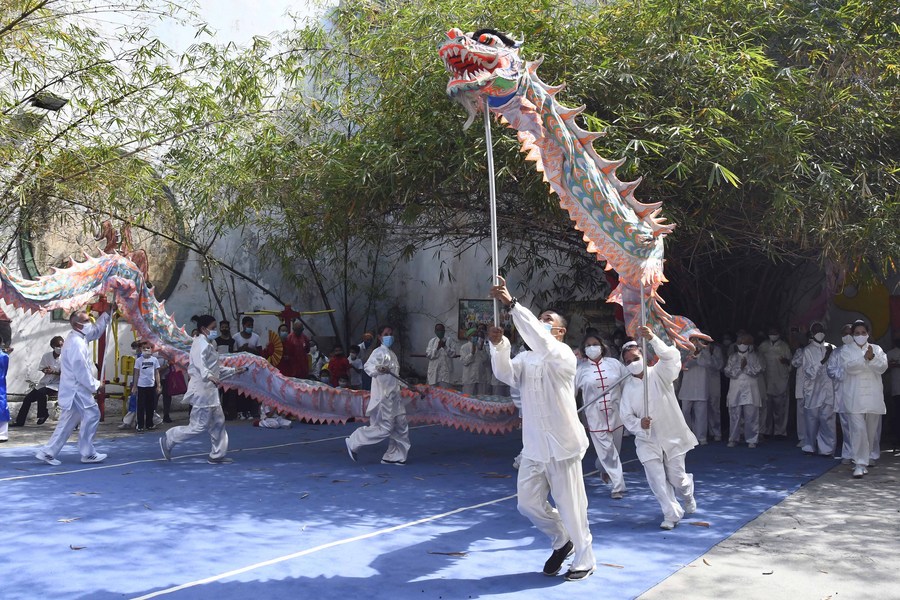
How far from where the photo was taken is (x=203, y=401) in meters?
8.80

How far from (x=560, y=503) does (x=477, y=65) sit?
3164 mm

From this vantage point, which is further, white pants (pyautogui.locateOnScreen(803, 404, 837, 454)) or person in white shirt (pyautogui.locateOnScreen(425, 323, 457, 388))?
person in white shirt (pyautogui.locateOnScreen(425, 323, 457, 388))

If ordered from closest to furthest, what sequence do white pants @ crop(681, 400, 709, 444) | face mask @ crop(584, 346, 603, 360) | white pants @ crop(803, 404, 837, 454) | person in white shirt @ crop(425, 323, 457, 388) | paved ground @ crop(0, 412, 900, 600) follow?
paved ground @ crop(0, 412, 900, 600), face mask @ crop(584, 346, 603, 360), white pants @ crop(803, 404, 837, 454), white pants @ crop(681, 400, 709, 444), person in white shirt @ crop(425, 323, 457, 388)

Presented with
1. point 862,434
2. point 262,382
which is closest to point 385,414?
point 262,382

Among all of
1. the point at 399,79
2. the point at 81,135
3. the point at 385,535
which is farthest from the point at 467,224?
the point at 385,535

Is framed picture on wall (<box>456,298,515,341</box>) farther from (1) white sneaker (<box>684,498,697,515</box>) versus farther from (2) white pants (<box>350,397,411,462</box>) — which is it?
(1) white sneaker (<box>684,498,697,515</box>)

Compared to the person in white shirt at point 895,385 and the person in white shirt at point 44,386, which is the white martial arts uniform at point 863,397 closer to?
the person in white shirt at point 895,385

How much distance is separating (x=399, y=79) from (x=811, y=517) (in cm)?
577

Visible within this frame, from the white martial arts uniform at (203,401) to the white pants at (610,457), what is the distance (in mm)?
3904

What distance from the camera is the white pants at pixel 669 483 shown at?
6324 millimetres

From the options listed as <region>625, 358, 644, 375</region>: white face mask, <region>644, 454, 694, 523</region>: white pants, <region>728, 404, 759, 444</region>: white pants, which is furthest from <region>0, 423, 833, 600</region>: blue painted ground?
<region>625, 358, 644, 375</region>: white face mask

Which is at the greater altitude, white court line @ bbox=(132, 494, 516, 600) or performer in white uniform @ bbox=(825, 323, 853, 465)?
performer in white uniform @ bbox=(825, 323, 853, 465)

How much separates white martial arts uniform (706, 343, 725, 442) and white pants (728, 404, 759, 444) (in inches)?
18.8

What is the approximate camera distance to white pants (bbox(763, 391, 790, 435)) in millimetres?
11438
